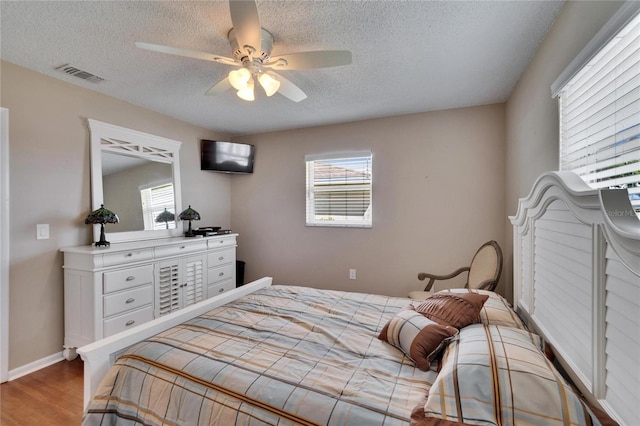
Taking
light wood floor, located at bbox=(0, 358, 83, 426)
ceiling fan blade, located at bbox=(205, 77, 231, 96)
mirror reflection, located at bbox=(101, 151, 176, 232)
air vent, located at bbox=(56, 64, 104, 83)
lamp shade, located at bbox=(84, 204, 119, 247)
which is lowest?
light wood floor, located at bbox=(0, 358, 83, 426)

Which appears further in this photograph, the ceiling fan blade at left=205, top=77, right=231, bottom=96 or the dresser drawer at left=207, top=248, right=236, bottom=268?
the dresser drawer at left=207, top=248, right=236, bottom=268

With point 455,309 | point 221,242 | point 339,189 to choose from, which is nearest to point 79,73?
point 221,242

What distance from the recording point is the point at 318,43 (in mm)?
1902

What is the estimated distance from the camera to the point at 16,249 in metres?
2.21

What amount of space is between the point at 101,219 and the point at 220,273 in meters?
1.47

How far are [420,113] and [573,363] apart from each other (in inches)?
110

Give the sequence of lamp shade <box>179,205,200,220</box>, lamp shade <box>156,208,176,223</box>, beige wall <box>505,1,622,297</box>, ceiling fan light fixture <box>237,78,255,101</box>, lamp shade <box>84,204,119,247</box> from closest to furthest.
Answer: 1. beige wall <box>505,1,622,297</box>
2. ceiling fan light fixture <box>237,78,255,101</box>
3. lamp shade <box>84,204,119,247</box>
4. lamp shade <box>156,208,176,223</box>
5. lamp shade <box>179,205,200,220</box>

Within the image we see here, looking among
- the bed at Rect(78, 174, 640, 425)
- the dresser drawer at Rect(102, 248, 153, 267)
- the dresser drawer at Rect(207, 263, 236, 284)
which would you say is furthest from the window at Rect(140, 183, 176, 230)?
the bed at Rect(78, 174, 640, 425)

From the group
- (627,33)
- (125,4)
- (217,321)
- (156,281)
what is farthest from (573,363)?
(156,281)

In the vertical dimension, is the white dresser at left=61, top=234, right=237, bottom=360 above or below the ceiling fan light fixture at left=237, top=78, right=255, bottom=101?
below

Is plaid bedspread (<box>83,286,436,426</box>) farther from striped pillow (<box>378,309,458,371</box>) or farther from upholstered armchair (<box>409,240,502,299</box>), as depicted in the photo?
upholstered armchair (<box>409,240,502,299</box>)

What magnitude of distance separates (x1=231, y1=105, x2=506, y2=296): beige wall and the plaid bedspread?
1861 mm

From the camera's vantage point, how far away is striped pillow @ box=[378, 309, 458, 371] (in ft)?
4.01

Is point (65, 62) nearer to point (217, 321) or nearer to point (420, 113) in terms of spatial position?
point (217, 321)
